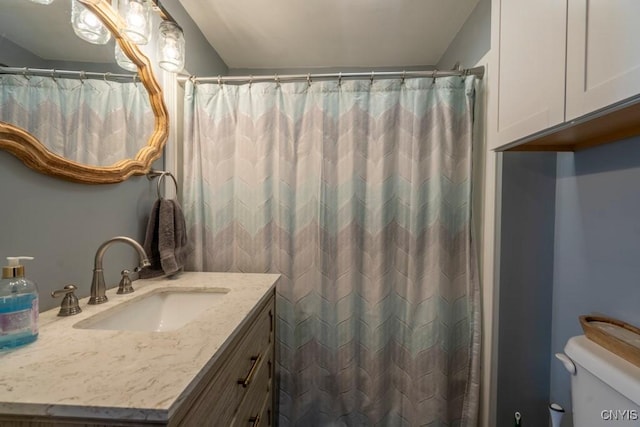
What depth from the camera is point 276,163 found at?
1438 millimetres

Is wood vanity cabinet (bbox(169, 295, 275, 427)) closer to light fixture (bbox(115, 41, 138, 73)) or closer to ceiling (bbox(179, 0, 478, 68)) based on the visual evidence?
light fixture (bbox(115, 41, 138, 73))

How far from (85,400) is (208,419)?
260mm

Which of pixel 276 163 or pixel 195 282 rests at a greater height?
pixel 276 163

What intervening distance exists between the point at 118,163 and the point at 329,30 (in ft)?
4.71

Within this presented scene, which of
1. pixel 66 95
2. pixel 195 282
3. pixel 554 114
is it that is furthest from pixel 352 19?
pixel 195 282

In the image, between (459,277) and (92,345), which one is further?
(459,277)

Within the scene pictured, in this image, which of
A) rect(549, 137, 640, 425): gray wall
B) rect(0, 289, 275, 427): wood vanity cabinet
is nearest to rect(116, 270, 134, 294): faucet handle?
rect(0, 289, 275, 427): wood vanity cabinet

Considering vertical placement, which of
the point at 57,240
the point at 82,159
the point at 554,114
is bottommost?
the point at 57,240

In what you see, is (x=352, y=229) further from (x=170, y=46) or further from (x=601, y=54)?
(x=170, y=46)

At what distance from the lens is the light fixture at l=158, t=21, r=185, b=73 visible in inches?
46.9

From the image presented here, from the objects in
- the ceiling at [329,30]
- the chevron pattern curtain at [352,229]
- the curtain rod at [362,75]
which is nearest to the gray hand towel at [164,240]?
the chevron pattern curtain at [352,229]

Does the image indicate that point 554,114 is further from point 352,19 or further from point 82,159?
point 82,159

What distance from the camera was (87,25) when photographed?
924 mm

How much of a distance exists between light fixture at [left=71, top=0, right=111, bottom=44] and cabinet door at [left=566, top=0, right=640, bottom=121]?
1.48m
